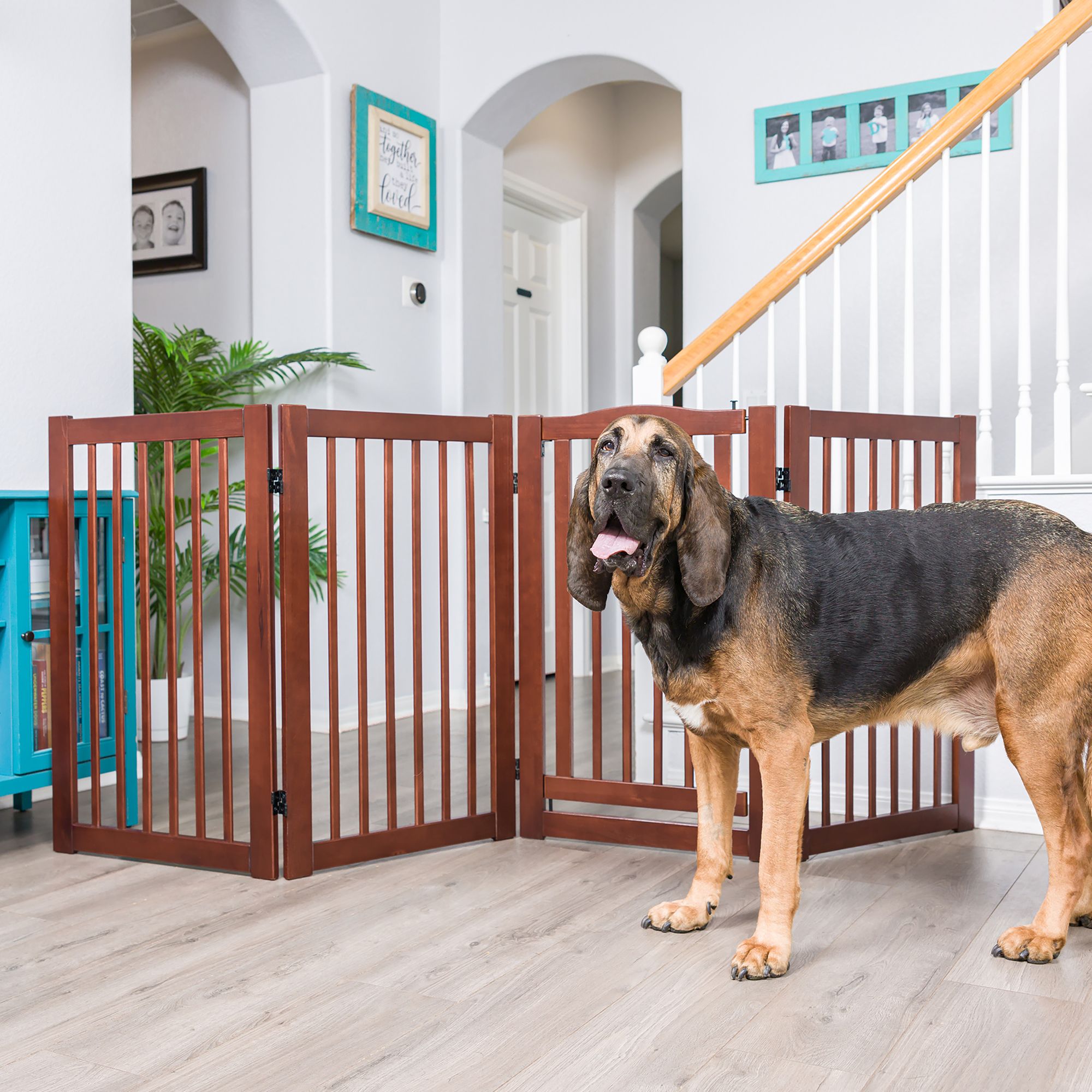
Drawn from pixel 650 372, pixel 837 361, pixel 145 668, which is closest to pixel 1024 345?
pixel 837 361

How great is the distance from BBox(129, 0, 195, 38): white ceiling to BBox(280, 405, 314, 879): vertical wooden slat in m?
3.22

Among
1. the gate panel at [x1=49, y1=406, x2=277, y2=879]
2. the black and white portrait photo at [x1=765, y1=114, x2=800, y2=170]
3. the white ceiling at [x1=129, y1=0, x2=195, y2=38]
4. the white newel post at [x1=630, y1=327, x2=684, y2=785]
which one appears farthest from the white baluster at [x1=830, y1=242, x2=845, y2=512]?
the white ceiling at [x1=129, y1=0, x2=195, y2=38]

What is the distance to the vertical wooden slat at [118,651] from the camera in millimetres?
2893

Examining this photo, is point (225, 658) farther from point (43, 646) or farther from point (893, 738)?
point (893, 738)

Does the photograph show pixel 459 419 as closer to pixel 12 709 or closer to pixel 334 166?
pixel 12 709

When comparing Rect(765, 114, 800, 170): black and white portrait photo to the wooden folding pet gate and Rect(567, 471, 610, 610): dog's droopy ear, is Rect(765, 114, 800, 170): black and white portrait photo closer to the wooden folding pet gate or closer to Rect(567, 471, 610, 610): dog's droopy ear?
the wooden folding pet gate

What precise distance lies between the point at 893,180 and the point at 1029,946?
6.66 feet

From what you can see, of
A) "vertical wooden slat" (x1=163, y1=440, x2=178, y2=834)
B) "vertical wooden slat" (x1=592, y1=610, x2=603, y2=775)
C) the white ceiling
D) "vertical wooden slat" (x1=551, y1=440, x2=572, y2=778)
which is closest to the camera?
"vertical wooden slat" (x1=163, y1=440, x2=178, y2=834)

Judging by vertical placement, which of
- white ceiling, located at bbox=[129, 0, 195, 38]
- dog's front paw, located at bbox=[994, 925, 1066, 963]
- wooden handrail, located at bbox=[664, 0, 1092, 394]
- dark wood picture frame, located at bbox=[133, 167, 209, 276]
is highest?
white ceiling, located at bbox=[129, 0, 195, 38]

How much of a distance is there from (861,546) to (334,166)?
323 cm

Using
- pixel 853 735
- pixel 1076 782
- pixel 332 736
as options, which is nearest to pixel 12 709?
pixel 332 736

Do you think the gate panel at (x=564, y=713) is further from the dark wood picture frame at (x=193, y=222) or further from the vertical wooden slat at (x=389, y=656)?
the dark wood picture frame at (x=193, y=222)

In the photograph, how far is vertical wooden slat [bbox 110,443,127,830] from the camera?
2.89 meters

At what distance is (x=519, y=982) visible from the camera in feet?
6.82
